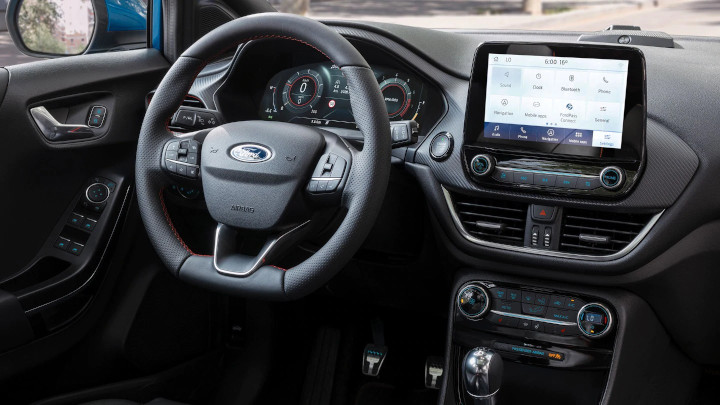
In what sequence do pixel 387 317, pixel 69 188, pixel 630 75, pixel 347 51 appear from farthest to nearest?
1. pixel 387 317
2. pixel 69 188
3. pixel 630 75
4. pixel 347 51

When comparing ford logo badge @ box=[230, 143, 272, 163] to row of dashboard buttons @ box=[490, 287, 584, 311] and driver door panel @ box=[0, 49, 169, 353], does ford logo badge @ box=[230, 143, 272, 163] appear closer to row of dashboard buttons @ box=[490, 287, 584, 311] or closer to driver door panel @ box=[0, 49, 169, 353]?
driver door panel @ box=[0, 49, 169, 353]

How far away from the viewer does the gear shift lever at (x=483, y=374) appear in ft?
5.47

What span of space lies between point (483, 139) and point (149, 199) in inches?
28.9

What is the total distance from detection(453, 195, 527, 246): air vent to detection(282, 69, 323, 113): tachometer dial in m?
0.46

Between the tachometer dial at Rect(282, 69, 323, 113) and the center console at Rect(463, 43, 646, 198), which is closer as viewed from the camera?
the center console at Rect(463, 43, 646, 198)

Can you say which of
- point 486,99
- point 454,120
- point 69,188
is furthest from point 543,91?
point 69,188

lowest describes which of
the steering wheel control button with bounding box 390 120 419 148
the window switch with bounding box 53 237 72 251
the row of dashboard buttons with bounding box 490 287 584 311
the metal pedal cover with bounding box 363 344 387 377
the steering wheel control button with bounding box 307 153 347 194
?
the metal pedal cover with bounding box 363 344 387 377

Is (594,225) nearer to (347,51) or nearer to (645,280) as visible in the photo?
(645,280)

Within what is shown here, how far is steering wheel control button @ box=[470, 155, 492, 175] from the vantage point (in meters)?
1.71

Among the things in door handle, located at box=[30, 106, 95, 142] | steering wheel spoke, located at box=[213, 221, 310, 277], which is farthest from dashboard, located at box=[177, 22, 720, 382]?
steering wheel spoke, located at box=[213, 221, 310, 277]

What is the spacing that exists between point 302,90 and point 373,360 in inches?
33.0

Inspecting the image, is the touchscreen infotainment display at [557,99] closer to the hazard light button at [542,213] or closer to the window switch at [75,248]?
the hazard light button at [542,213]

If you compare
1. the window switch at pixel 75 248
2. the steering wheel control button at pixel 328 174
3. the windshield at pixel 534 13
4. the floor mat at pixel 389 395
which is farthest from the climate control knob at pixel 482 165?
the window switch at pixel 75 248

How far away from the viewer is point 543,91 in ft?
5.39
